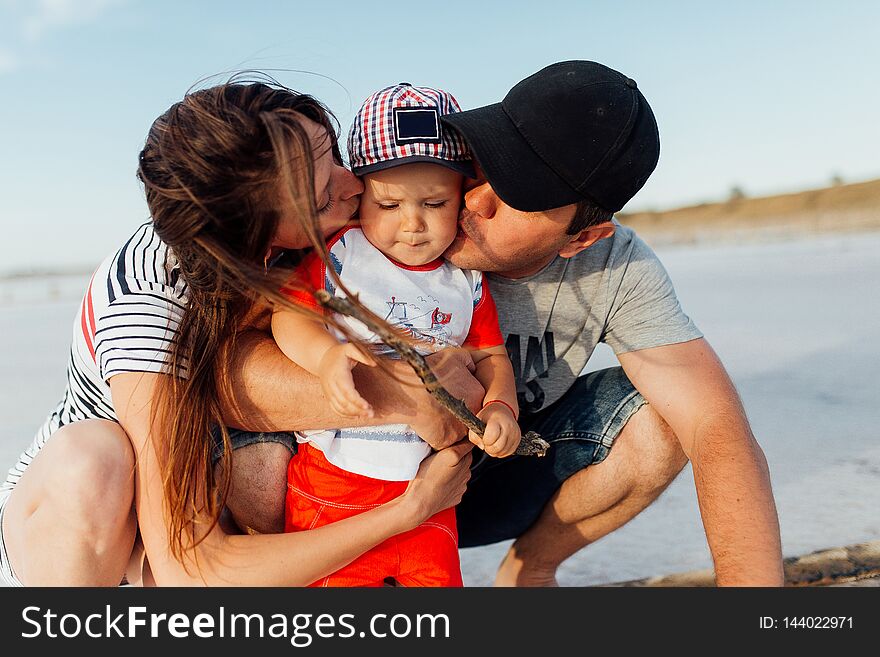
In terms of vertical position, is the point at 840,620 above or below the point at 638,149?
below

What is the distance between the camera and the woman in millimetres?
1771

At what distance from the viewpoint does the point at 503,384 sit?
215 cm

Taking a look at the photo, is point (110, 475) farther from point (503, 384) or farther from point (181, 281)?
point (503, 384)

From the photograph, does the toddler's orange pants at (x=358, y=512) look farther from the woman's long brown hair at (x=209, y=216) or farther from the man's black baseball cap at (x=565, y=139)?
the man's black baseball cap at (x=565, y=139)

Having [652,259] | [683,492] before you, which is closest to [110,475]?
[652,259]

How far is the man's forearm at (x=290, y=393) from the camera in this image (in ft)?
6.65

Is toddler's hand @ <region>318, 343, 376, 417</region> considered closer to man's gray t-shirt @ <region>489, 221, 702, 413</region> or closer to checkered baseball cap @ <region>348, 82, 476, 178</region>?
checkered baseball cap @ <region>348, 82, 476, 178</region>

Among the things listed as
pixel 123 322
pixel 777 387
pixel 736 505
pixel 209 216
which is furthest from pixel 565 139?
pixel 777 387

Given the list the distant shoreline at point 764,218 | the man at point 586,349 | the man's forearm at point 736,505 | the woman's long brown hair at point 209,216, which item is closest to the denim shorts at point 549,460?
the man at point 586,349

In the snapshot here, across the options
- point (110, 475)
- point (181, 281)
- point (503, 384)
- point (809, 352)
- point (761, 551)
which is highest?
point (809, 352)

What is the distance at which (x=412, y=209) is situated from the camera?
79.2 inches

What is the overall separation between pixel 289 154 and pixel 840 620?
1739mm

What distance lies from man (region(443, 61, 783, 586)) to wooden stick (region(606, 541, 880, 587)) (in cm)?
26

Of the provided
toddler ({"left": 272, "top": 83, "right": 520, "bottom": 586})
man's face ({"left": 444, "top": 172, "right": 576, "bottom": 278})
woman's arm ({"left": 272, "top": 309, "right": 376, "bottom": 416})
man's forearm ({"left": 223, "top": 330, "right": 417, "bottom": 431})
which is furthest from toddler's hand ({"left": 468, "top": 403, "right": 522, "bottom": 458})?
man's face ({"left": 444, "top": 172, "right": 576, "bottom": 278})
